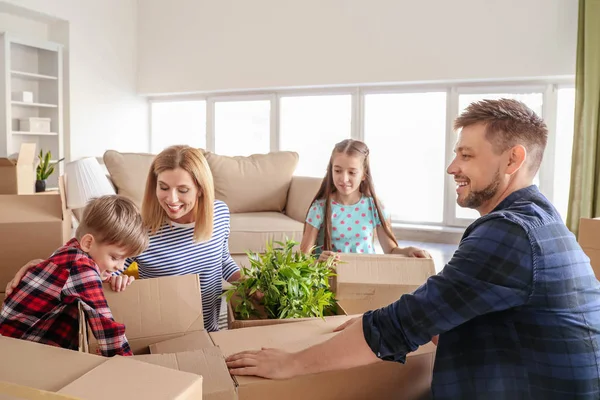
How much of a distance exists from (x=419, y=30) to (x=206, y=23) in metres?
2.72

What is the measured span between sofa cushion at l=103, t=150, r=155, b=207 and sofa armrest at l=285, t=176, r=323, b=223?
3.74 ft

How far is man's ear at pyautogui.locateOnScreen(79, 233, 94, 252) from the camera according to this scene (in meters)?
1.42

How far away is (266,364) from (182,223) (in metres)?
1.00

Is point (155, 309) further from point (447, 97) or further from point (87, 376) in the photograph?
point (447, 97)

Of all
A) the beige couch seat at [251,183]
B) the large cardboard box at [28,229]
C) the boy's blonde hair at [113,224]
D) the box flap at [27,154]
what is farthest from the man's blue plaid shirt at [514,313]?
the beige couch seat at [251,183]

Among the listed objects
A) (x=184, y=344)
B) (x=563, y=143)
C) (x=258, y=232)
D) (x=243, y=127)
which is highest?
(x=243, y=127)

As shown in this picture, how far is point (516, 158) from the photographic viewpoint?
3.65ft

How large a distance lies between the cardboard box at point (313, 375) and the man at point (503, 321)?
0.03 m

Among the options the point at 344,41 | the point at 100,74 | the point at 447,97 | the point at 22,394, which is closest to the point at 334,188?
the point at 22,394

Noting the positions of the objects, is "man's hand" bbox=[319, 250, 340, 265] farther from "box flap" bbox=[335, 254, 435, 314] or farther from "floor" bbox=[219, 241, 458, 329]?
"floor" bbox=[219, 241, 458, 329]

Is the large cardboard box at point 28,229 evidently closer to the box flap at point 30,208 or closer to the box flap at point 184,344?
the box flap at point 30,208

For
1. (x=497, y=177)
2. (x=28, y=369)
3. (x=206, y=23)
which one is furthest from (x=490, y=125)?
(x=206, y=23)

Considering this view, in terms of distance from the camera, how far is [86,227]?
146 cm

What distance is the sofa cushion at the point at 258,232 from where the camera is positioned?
394 centimetres
